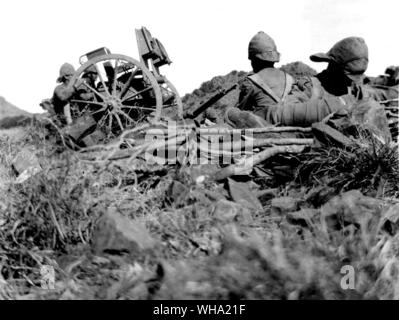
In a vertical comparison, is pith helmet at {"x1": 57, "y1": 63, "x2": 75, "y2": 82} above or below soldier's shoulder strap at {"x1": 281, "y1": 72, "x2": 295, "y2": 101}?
above

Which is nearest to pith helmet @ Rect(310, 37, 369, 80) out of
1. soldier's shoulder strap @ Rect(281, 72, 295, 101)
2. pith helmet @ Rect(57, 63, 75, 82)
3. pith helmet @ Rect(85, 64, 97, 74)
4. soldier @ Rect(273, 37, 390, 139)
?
soldier @ Rect(273, 37, 390, 139)

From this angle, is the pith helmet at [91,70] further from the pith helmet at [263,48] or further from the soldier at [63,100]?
the pith helmet at [263,48]

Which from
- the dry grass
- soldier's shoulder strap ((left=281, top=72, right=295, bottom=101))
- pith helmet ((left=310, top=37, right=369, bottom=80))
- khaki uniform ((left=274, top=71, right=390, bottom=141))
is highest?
pith helmet ((left=310, top=37, right=369, bottom=80))

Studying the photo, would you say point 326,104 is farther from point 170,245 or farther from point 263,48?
point 170,245

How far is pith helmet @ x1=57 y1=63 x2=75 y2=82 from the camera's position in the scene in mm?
10789

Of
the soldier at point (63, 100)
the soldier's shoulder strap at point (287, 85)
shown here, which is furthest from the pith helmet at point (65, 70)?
the soldier's shoulder strap at point (287, 85)

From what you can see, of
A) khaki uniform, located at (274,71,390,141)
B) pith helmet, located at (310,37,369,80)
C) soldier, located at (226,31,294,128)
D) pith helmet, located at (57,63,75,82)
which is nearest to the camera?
khaki uniform, located at (274,71,390,141)

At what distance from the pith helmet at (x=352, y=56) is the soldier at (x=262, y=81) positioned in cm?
69

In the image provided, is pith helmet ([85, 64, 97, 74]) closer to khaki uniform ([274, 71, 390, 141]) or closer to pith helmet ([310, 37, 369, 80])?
khaki uniform ([274, 71, 390, 141])

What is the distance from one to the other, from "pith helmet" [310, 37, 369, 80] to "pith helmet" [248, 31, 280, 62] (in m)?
0.75

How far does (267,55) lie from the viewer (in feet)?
26.7
